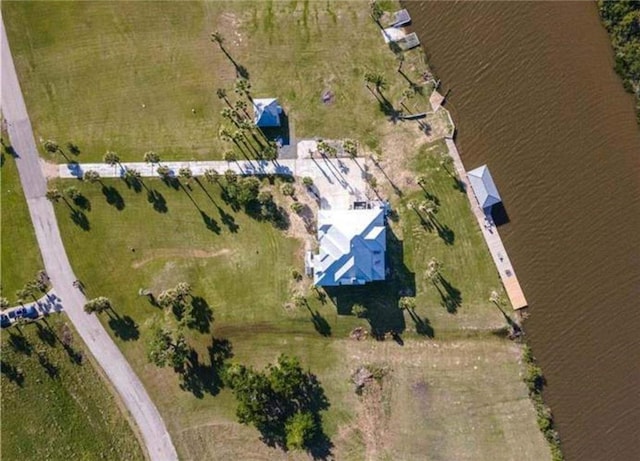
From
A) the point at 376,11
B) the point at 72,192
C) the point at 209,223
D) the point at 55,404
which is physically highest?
the point at 376,11

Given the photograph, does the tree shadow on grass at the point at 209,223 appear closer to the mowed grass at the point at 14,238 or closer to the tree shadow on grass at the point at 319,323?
the tree shadow on grass at the point at 319,323

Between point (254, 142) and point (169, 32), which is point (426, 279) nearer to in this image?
point (254, 142)

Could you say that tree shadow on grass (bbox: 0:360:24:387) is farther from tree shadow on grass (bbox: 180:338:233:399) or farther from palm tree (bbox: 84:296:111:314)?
tree shadow on grass (bbox: 180:338:233:399)

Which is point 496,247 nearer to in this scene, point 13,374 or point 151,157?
point 151,157

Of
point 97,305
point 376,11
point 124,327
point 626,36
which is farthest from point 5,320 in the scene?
point 626,36

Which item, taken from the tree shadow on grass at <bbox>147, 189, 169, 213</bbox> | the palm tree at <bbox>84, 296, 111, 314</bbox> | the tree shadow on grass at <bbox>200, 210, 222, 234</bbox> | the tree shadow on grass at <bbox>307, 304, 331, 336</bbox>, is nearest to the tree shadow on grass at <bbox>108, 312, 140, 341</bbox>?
the palm tree at <bbox>84, 296, 111, 314</bbox>

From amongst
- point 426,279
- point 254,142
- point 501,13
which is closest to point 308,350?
point 426,279

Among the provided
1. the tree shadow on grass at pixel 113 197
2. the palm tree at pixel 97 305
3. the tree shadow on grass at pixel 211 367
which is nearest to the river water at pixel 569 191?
the tree shadow on grass at pixel 211 367
